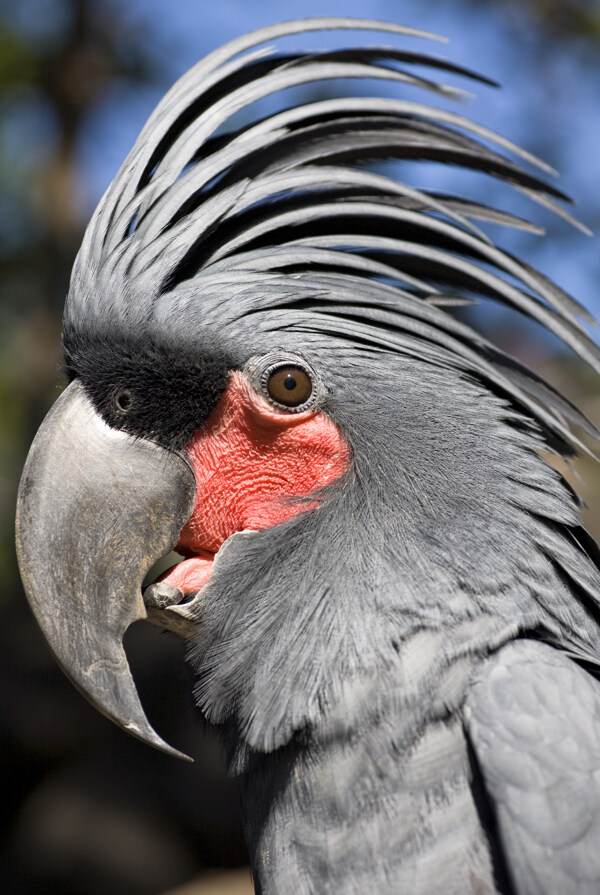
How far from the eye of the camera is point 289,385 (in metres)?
2.74

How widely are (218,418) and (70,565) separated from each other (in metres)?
0.69

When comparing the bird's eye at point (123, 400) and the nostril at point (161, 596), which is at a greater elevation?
the bird's eye at point (123, 400)

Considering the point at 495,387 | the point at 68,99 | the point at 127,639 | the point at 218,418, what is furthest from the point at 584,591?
the point at 68,99

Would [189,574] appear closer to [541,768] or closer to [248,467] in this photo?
[248,467]

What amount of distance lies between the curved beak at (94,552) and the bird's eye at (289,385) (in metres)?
0.47

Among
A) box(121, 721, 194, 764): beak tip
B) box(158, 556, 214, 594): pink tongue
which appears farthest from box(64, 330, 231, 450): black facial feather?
box(121, 721, 194, 764): beak tip

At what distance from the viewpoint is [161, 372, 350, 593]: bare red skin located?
2777mm

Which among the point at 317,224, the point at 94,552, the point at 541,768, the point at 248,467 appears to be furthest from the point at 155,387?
the point at 541,768

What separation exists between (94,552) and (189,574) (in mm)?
361

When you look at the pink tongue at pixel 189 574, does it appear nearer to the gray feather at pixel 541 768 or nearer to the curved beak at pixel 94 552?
the curved beak at pixel 94 552

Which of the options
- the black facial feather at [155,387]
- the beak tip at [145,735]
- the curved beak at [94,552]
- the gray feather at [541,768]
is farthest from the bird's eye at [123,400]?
the gray feather at [541,768]

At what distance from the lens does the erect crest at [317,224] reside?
111 inches

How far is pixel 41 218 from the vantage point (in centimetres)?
1045

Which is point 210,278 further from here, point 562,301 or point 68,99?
point 68,99
